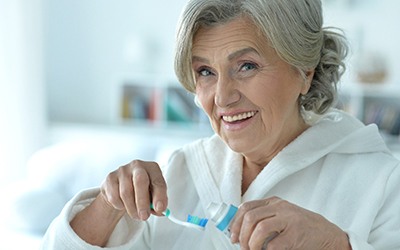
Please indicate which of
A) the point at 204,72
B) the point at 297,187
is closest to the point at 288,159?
the point at 297,187

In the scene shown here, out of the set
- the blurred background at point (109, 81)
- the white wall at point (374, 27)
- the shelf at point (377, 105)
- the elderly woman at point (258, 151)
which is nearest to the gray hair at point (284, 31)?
the elderly woman at point (258, 151)

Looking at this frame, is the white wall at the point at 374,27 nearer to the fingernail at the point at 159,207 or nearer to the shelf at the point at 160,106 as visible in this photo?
the shelf at the point at 160,106

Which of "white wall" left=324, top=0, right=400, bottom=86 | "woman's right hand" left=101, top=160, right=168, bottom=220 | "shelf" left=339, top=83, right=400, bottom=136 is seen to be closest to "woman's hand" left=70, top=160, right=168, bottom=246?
"woman's right hand" left=101, top=160, right=168, bottom=220

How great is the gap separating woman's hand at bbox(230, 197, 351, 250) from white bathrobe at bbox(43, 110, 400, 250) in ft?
0.86

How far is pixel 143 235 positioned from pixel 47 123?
3193 mm

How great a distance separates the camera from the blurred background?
4.11m

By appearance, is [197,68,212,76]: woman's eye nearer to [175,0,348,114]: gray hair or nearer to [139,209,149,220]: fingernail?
[175,0,348,114]: gray hair

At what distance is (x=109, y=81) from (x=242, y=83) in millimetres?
3554

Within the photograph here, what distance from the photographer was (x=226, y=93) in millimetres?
1534

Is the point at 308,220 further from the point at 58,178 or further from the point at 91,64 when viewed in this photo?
the point at 91,64

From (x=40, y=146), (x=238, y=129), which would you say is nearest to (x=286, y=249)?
(x=238, y=129)

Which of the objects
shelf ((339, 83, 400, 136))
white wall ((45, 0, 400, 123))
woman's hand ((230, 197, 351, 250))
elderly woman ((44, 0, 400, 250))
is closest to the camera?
woman's hand ((230, 197, 351, 250))

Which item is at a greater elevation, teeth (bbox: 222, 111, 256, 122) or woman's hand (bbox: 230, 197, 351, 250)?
teeth (bbox: 222, 111, 256, 122)

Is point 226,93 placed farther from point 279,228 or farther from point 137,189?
point 279,228
